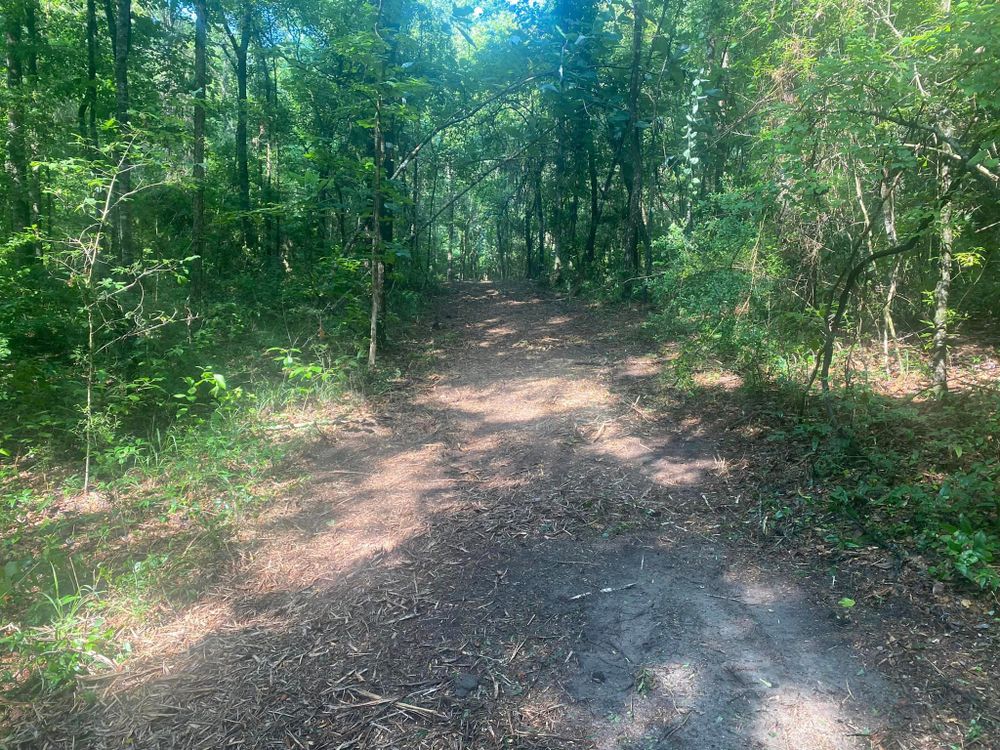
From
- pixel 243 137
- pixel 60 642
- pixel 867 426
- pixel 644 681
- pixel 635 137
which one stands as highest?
pixel 243 137

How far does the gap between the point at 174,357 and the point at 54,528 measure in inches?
139

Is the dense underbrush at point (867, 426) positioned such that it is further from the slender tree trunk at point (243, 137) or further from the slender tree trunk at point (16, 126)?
the slender tree trunk at point (16, 126)

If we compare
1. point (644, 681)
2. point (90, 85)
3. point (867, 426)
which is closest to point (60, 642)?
point (644, 681)

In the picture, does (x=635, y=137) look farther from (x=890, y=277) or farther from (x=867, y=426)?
(x=867, y=426)

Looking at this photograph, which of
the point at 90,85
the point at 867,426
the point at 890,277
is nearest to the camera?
the point at 867,426

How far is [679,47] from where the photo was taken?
46.7 ft

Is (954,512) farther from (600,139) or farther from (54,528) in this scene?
(600,139)

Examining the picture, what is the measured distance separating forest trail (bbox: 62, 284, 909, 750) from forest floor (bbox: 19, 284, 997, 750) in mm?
14

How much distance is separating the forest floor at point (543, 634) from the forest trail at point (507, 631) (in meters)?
0.01

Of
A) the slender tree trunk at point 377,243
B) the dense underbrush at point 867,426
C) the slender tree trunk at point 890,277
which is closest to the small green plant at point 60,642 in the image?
the dense underbrush at point 867,426

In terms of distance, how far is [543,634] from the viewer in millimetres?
3424

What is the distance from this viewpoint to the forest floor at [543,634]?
110 inches

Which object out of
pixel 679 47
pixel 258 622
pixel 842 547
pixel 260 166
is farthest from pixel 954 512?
pixel 260 166

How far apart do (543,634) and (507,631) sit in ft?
0.76
